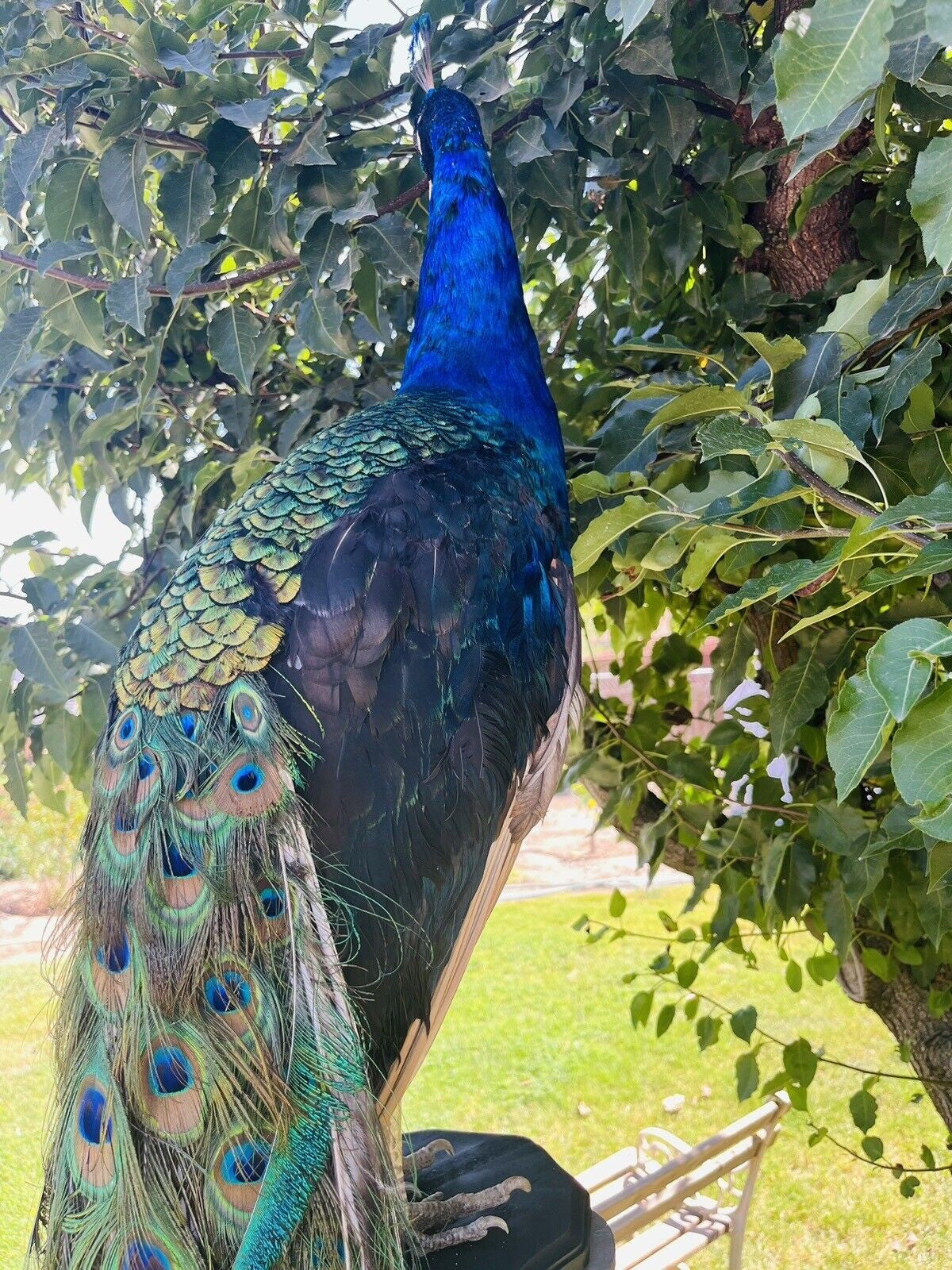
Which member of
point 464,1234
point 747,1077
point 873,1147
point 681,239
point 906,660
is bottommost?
point 873,1147

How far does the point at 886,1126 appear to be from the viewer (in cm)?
297

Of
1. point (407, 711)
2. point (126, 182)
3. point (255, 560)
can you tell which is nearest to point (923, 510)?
point (407, 711)

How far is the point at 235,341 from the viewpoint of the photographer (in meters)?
1.11

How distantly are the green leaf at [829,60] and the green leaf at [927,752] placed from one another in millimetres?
279

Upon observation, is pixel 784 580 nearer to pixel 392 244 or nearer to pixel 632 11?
pixel 632 11

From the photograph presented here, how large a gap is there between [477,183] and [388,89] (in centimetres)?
12

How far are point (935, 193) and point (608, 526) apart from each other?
0.36 m

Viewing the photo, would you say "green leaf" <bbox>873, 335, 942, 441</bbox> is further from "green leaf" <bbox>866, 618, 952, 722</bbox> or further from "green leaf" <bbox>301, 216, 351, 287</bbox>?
"green leaf" <bbox>301, 216, 351, 287</bbox>

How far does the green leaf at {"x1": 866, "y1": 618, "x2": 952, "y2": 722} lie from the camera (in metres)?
0.54

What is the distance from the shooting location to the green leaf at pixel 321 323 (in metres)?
1.02

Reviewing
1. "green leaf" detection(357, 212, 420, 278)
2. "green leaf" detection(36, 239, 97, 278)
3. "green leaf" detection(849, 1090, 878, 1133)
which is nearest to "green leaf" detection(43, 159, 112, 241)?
"green leaf" detection(36, 239, 97, 278)

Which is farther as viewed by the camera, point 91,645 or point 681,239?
point 681,239

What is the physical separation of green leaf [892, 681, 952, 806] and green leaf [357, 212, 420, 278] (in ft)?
2.37

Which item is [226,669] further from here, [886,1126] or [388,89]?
[886,1126]
